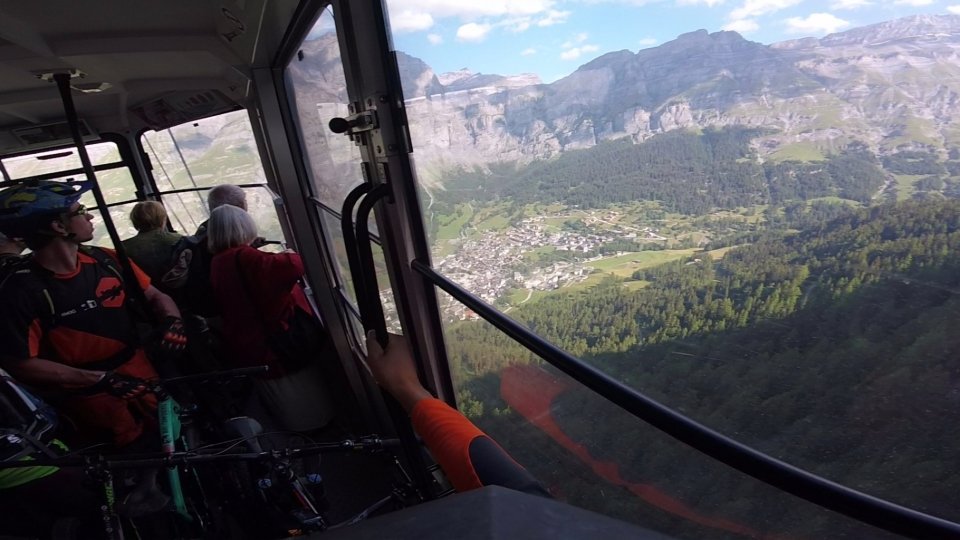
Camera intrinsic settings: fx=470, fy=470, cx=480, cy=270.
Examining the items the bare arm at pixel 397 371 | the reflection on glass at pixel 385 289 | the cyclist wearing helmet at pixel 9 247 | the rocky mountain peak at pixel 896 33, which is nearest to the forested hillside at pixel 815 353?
the rocky mountain peak at pixel 896 33

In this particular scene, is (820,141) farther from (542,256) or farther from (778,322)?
(542,256)

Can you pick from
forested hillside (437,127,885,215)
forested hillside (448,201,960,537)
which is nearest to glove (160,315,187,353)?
forested hillside (437,127,885,215)

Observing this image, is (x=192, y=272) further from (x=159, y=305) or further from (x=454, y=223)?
(x=454, y=223)

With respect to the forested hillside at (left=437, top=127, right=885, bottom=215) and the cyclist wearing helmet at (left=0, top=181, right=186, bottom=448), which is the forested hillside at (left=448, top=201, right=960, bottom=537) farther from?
the cyclist wearing helmet at (left=0, top=181, right=186, bottom=448)

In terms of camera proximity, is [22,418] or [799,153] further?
[22,418]

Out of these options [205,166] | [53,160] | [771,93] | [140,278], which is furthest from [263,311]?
[53,160]

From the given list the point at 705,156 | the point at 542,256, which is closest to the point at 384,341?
the point at 542,256
